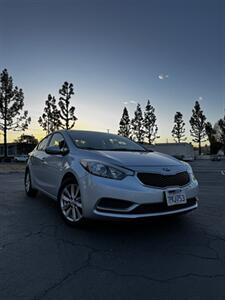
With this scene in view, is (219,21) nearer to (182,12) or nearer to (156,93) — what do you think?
(182,12)

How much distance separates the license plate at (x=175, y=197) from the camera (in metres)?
2.67

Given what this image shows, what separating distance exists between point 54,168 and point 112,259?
77.3 inches

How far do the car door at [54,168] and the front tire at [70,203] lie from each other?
277mm

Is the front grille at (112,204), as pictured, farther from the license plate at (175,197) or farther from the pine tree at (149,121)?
the pine tree at (149,121)

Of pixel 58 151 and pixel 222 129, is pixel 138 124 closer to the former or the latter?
pixel 222 129

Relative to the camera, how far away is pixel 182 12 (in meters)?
9.80

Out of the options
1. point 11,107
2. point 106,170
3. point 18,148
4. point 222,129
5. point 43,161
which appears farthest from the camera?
point 18,148

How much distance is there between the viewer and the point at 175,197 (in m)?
2.74

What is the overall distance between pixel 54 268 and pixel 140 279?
2.60ft

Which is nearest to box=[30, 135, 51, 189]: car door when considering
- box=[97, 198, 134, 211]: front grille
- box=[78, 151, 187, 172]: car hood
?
box=[78, 151, 187, 172]: car hood

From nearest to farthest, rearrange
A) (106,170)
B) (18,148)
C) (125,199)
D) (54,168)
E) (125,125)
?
(125,199)
(106,170)
(54,168)
(125,125)
(18,148)

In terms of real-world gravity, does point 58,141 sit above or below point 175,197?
above

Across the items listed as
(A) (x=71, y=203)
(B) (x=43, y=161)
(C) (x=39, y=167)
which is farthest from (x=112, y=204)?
(C) (x=39, y=167)

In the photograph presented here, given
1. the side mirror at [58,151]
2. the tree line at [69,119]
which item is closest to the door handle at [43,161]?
the side mirror at [58,151]
